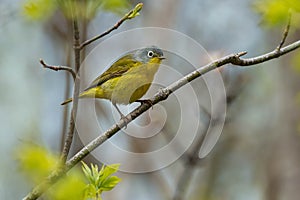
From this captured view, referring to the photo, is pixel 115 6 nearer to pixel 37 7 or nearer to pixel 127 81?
pixel 37 7

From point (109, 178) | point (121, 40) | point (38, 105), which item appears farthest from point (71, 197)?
point (38, 105)

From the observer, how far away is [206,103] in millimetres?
6016

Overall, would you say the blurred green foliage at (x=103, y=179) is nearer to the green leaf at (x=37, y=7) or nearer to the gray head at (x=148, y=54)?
the green leaf at (x=37, y=7)

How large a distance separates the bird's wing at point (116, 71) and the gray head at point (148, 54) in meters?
0.04

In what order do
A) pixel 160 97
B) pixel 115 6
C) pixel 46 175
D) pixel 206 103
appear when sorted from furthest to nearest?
pixel 206 103
pixel 115 6
pixel 160 97
pixel 46 175

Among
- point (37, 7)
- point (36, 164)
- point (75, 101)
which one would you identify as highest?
point (37, 7)

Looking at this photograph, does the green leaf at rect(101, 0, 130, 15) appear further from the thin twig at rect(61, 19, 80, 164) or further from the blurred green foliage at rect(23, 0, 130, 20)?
the thin twig at rect(61, 19, 80, 164)

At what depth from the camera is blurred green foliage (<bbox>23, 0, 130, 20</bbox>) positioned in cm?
227

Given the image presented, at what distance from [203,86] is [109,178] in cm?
407

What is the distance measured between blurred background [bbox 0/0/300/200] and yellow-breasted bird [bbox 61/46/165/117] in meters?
0.80

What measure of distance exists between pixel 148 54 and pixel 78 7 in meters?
1.18

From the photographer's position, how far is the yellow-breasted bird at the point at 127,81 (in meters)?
3.39

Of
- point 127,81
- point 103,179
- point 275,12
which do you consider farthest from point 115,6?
point 103,179

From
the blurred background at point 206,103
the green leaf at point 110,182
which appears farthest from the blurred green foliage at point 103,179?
the blurred background at point 206,103
